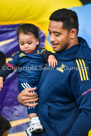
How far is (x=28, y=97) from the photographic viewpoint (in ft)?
4.24

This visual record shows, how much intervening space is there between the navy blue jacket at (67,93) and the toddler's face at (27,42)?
199mm

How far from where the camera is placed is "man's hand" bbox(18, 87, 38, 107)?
126 cm

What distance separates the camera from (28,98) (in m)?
1.29

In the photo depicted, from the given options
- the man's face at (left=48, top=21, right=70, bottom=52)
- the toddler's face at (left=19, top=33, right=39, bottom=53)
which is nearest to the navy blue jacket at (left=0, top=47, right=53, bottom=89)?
the toddler's face at (left=19, top=33, right=39, bottom=53)

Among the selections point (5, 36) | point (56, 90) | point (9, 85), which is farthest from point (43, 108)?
point (5, 36)

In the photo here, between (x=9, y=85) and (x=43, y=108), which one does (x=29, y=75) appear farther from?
(x=9, y=85)

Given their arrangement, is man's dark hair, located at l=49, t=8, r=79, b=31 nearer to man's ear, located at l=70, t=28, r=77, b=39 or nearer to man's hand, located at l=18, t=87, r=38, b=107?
man's ear, located at l=70, t=28, r=77, b=39

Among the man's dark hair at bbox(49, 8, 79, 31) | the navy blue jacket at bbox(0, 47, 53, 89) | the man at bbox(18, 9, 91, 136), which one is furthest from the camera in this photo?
the navy blue jacket at bbox(0, 47, 53, 89)

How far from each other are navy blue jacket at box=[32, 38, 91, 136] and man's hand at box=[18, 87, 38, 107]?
2.3 inches

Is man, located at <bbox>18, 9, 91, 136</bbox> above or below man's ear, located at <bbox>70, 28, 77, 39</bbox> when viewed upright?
below

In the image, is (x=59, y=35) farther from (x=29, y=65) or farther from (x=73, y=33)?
(x=29, y=65)

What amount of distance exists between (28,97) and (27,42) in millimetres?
295

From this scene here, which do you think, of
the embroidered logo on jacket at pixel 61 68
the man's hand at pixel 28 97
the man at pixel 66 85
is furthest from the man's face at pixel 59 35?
the man's hand at pixel 28 97

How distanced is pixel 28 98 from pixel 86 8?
2.62ft
